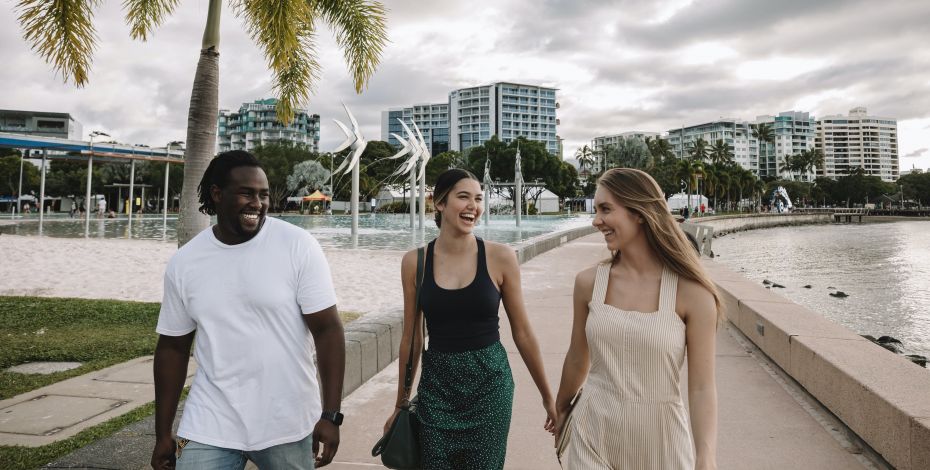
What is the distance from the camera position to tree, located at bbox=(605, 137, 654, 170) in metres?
80.4

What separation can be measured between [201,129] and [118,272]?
8.14 m

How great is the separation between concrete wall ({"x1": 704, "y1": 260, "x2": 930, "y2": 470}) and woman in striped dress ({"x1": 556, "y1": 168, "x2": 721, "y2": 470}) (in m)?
1.78

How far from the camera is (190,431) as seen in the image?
1825mm

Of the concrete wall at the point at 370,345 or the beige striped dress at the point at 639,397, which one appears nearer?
the beige striped dress at the point at 639,397

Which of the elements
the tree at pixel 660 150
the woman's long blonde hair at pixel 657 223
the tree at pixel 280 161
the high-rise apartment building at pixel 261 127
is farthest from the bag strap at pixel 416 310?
the high-rise apartment building at pixel 261 127

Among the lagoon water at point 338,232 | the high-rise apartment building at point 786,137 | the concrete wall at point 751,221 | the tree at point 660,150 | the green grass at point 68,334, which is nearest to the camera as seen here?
the green grass at point 68,334

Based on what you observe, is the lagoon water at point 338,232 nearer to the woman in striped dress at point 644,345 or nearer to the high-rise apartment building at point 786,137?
the woman in striped dress at point 644,345

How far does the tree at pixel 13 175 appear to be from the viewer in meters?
60.8

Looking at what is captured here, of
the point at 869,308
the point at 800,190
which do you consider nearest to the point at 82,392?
the point at 869,308

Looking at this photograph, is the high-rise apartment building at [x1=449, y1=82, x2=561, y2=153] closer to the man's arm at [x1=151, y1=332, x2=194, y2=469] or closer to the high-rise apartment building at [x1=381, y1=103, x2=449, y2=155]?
the high-rise apartment building at [x1=381, y1=103, x2=449, y2=155]

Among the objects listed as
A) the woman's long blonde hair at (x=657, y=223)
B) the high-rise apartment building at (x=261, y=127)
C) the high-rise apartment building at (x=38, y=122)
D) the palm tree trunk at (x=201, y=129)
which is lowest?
the woman's long blonde hair at (x=657, y=223)

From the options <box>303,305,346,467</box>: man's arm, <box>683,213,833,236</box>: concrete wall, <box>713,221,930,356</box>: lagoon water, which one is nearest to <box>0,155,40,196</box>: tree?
<box>683,213,833,236</box>: concrete wall

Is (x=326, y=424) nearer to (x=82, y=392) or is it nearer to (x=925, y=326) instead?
(x=82, y=392)

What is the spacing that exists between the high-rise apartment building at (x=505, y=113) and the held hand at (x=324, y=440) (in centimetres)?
13929
